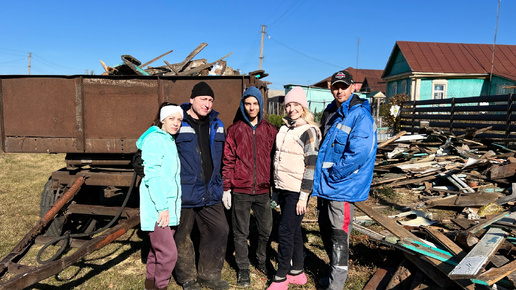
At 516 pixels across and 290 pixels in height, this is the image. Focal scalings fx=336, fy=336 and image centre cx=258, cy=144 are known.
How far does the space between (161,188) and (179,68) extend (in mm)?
2679

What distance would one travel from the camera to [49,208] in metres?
4.54

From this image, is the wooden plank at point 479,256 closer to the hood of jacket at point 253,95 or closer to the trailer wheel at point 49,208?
the hood of jacket at point 253,95

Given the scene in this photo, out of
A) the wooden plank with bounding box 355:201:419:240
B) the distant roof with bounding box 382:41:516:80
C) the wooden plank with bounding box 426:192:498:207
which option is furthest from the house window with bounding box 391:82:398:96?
the wooden plank with bounding box 355:201:419:240

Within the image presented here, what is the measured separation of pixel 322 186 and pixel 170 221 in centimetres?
143

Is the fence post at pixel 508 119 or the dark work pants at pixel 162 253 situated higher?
the fence post at pixel 508 119

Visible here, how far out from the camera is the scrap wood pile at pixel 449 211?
2943mm

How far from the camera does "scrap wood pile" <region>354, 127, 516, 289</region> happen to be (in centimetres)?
294

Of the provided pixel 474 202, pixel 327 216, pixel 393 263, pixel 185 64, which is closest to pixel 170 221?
pixel 327 216

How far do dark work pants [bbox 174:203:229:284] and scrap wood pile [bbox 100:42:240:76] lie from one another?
2.28 meters

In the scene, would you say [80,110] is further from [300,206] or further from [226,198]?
[300,206]

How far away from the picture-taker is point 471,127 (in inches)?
417

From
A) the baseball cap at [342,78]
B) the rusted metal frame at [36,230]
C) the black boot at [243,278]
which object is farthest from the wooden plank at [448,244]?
the rusted metal frame at [36,230]

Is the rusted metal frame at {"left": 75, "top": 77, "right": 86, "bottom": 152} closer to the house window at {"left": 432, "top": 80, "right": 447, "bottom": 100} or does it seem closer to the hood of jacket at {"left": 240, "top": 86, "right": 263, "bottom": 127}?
the hood of jacket at {"left": 240, "top": 86, "right": 263, "bottom": 127}

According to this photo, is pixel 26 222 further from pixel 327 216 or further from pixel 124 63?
pixel 327 216
